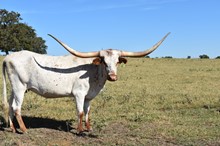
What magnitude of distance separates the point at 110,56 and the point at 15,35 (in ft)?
142

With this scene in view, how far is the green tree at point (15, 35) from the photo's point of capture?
4862 cm

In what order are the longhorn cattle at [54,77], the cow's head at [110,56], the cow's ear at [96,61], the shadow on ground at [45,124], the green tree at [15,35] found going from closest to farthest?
the cow's head at [110,56]
the cow's ear at [96,61]
the longhorn cattle at [54,77]
the shadow on ground at [45,124]
the green tree at [15,35]

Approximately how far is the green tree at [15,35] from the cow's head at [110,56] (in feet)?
137

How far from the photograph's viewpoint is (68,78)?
8.70m

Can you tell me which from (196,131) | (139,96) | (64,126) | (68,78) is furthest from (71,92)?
(139,96)

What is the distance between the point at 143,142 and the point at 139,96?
654 cm

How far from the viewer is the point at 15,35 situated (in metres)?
49.5

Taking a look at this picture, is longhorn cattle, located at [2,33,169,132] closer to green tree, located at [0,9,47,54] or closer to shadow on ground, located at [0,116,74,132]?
shadow on ground, located at [0,116,74,132]

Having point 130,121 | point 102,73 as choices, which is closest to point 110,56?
point 102,73

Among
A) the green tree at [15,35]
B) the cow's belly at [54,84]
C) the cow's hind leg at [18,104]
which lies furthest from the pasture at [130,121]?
the green tree at [15,35]

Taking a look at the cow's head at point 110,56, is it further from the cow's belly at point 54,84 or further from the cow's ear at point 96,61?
the cow's belly at point 54,84

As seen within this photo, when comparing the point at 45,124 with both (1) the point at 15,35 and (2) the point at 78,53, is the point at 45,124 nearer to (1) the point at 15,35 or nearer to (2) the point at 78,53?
(2) the point at 78,53

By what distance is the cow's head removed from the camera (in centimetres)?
801

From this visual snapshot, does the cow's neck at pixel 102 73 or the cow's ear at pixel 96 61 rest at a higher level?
the cow's ear at pixel 96 61
